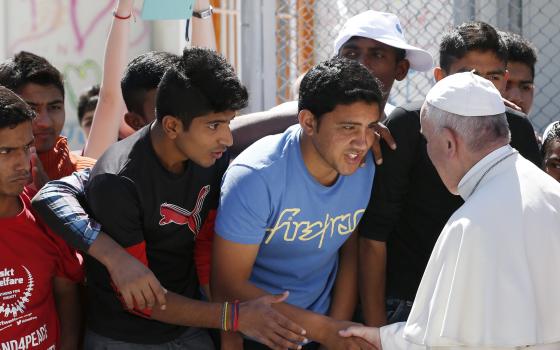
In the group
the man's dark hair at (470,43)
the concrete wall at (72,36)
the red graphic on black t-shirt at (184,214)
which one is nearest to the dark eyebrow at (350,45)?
the man's dark hair at (470,43)

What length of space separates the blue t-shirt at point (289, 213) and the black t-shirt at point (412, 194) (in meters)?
0.08

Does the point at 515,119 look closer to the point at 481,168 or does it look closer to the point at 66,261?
the point at 481,168

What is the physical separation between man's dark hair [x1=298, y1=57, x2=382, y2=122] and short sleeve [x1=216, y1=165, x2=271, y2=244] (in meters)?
0.34

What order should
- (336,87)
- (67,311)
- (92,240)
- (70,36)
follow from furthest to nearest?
1. (70,36)
2. (67,311)
3. (336,87)
4. (92,240)

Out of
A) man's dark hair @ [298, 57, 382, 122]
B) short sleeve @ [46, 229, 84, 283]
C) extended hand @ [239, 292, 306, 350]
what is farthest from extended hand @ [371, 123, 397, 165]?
short sleeve @ [46, 229, 84, 283]

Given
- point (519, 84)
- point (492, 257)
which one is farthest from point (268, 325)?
point (519, 84)

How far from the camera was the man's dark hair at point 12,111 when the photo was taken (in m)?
2.84

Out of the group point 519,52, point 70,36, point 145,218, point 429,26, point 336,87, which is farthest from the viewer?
point 70,36

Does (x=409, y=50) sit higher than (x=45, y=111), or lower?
higher

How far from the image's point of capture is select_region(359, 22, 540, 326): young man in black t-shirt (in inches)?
119

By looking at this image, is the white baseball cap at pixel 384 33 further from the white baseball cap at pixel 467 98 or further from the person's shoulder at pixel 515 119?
the white baseball cap at pixel 467 98

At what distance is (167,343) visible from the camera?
290 centimetres

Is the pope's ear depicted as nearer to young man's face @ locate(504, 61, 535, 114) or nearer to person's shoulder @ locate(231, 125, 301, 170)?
person's shoulder @ locate(231, 125, 301, 170)

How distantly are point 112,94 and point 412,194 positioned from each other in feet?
4.76
